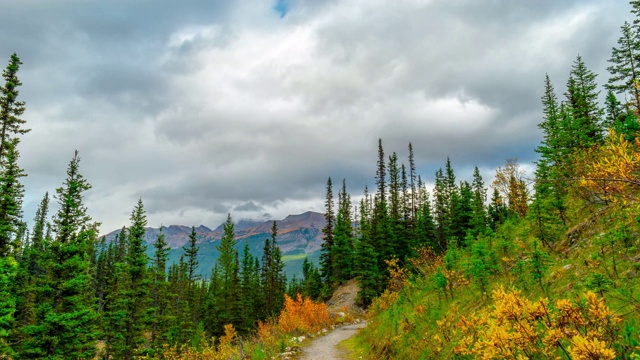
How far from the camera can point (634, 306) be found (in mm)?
4738

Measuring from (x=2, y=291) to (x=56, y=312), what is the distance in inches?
162

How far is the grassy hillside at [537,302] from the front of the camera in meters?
3.80

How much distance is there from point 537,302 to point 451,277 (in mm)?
7228

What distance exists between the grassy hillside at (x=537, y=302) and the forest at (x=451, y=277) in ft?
0.10

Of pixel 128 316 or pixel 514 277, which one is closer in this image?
pixel 514 277

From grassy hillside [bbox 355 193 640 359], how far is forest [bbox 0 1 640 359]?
32mm

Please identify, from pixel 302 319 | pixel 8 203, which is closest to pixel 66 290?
pixel 8 203

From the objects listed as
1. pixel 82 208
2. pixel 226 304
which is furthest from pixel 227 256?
pixel 82 208

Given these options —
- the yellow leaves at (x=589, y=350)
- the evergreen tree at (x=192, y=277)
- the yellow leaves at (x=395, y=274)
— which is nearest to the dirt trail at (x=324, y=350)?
the yellow leaves at (x=395, y=274)

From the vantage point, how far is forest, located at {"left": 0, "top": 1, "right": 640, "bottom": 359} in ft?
13.1

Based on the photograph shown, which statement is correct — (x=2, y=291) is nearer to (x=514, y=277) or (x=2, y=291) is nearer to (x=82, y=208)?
(x=82, y=208)

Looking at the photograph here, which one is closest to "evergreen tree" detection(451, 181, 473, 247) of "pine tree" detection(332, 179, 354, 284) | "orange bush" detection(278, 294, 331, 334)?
"pine tree" detection(332, 179, 354, 284)

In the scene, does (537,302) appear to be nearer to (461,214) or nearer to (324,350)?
(324,350)

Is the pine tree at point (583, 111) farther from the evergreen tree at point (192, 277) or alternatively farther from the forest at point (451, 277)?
the evergreen tree at point (192, 277)
